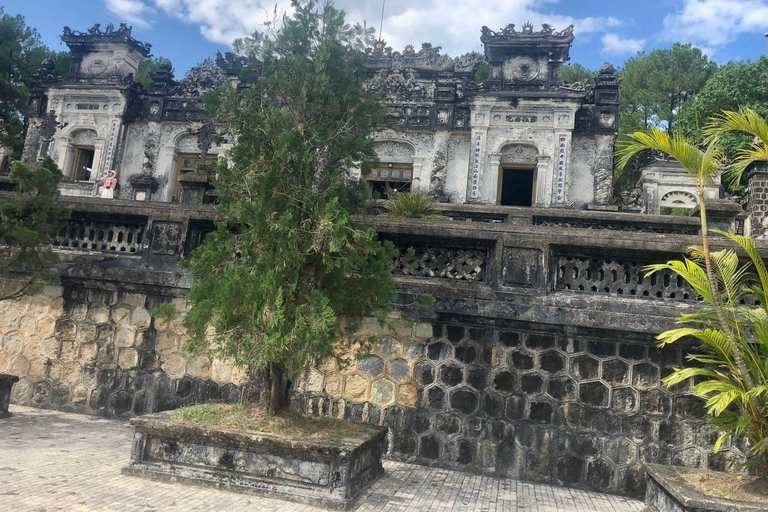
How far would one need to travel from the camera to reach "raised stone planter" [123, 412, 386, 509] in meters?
4.34

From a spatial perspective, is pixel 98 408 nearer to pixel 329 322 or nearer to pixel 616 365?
pixel 329 322

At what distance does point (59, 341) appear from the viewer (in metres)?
6.91

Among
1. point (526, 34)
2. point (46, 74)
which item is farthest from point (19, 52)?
point (526, 34)

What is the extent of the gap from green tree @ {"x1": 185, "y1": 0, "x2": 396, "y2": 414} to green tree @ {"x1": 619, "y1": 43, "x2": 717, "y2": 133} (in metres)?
27.6

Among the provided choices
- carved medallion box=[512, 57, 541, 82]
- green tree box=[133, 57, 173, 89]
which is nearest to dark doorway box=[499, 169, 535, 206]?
carved medallion box=[512, 57, 541, 82]

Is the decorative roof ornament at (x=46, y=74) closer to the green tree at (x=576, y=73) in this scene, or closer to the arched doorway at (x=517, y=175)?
the arched doorway at (x=517, y=175)

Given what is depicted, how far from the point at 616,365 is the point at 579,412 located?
0.59 metres

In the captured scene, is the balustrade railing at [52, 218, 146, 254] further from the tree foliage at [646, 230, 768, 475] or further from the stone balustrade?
the tree foliage at [646, 230, 768, 475]

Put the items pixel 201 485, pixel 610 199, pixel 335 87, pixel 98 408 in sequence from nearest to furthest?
pixel 201 485, pixel 335 87, pixel 98 408, pixel 610 199

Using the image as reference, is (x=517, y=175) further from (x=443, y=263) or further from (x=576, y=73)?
(x=576, y=73)

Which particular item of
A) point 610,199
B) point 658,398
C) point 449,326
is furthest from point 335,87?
point 610,199

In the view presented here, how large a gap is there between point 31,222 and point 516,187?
15258mm

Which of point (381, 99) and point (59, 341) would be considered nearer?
point (381, 99)

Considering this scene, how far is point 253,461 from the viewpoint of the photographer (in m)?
4.50
